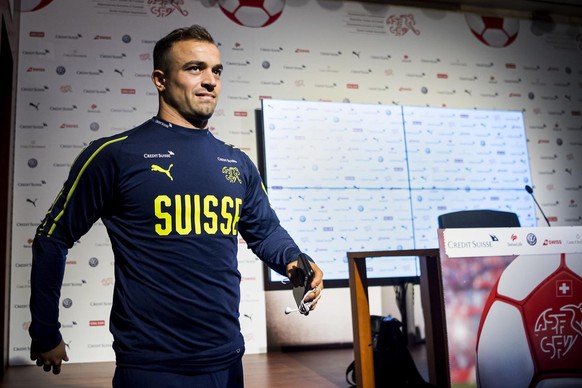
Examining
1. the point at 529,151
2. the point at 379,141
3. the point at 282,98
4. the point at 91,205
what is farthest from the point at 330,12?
the point at 91,205

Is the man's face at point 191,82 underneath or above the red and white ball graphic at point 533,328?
above

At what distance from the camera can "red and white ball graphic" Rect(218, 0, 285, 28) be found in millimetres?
4078

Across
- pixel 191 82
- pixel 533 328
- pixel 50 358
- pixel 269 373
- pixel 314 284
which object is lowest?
pixel 269 373

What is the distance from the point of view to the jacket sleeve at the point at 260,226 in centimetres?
153

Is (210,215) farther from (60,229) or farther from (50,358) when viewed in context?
(50,358)

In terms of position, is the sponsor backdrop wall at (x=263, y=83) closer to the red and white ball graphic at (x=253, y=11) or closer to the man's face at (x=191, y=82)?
the red and white ball graphic at (x=253, y=11)

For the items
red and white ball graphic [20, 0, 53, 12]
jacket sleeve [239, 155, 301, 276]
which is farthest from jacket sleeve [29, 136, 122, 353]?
red and white ball graphic [20, 0, 53, 12]

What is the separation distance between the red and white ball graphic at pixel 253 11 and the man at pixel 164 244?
2797 millimetres

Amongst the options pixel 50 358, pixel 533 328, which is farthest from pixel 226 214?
pixel 533 328

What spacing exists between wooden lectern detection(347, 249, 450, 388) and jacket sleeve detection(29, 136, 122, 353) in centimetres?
128

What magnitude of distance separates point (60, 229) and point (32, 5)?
3.05 m

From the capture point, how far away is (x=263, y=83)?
4.06m

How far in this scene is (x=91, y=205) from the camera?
131 cm

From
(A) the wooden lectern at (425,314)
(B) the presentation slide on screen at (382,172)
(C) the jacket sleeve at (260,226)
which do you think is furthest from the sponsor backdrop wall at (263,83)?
(C) the jacket sleeve at (260,226)
